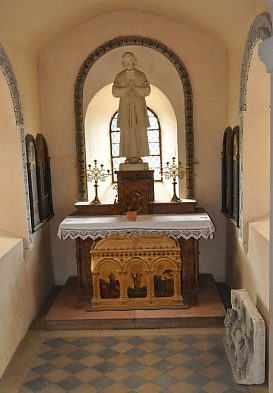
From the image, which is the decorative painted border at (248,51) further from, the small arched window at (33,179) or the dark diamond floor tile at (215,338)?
the small arched window at (33,179)

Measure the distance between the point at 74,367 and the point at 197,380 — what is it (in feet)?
4.52

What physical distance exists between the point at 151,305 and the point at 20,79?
3577 millimetres

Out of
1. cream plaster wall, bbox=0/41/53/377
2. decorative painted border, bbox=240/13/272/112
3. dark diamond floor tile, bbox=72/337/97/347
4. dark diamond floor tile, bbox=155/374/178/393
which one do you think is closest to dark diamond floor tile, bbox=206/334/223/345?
dark diamond floor tile, bbox=155/374/178/393

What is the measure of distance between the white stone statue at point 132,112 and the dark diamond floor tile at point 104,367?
3179mm

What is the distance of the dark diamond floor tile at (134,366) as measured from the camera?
506cm

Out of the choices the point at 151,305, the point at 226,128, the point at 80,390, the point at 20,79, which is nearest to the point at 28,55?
the point at 20,79

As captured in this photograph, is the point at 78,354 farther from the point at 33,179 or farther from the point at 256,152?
the point at 256,152

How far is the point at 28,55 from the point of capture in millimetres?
6633

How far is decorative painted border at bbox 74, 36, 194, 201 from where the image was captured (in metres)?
7.17

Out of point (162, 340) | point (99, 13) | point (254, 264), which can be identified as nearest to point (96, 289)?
point (162, 340)

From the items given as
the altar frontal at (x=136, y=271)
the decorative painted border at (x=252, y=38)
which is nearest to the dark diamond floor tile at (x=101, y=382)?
the altar frontal at (x=136, y=271)

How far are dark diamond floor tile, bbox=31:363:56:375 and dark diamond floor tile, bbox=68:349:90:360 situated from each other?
300 mm

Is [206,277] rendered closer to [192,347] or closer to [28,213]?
[192,347]

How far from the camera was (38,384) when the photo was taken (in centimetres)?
481
